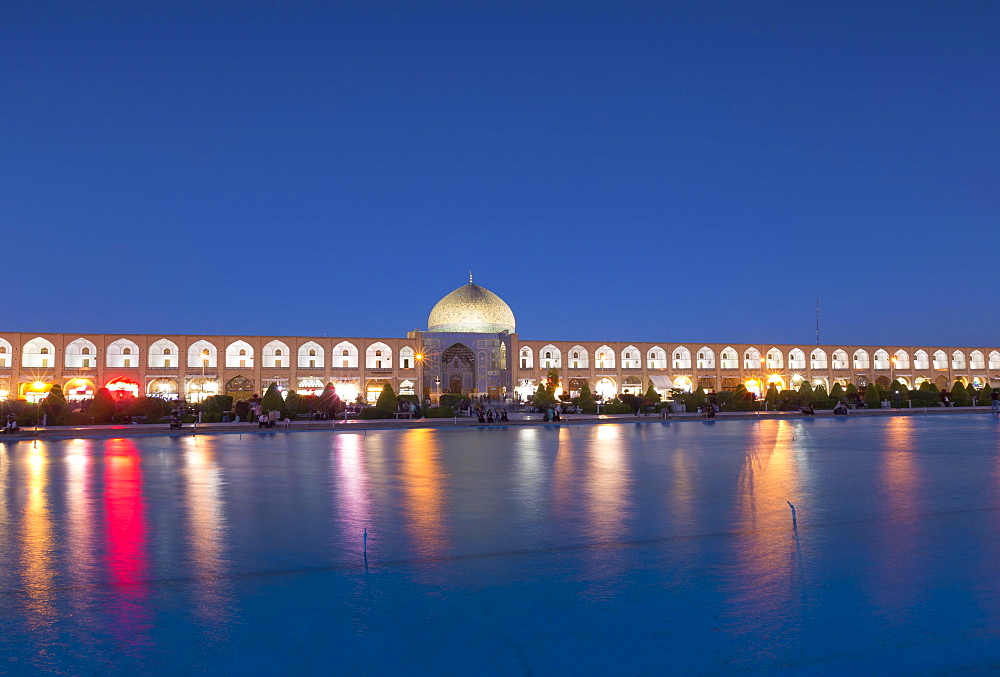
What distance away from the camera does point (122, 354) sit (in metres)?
46.3

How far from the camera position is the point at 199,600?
13.2ft

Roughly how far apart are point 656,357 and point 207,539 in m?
50.8

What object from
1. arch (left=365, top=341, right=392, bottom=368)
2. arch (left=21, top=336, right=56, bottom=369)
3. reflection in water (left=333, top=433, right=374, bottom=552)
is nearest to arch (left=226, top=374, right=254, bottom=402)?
arch (left=365, top=341, right=392, bottom=368)

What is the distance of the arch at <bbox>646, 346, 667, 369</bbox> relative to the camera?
178 ft

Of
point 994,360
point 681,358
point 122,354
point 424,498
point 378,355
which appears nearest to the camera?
point 424,498

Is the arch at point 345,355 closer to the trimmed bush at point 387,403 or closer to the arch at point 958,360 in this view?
the trimmed bush at point 387,403

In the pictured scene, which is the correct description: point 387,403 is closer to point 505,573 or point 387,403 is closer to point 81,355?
point 505,573

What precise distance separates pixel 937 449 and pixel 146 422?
21300 mm

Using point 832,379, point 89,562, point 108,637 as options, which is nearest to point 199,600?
point 108,637

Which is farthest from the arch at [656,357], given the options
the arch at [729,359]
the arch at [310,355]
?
the arch at [310,355]

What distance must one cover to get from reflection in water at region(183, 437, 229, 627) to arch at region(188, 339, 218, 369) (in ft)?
128

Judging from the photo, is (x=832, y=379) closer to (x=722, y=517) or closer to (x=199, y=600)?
(x=722, y=517)

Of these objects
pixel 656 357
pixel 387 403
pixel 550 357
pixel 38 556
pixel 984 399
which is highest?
pixel 550 357

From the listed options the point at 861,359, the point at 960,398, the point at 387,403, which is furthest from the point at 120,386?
the point at 861,359
